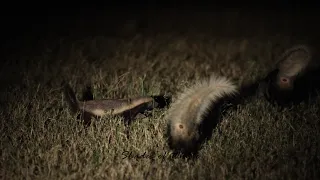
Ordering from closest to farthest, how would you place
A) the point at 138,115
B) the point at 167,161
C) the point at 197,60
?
the point at 167,161 → the point at 138,115 → the point at 197,60

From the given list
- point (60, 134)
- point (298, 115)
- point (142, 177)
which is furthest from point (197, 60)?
point (142, 177)

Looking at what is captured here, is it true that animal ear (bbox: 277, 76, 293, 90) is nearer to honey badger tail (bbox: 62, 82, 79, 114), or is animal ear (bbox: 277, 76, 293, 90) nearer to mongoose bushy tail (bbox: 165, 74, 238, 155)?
mongoose bushy tail (bbox: 165, 74, 238, 155)

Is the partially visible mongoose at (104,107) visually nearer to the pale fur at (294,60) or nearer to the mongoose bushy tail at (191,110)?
the mongoose bushy tail at (191,110)

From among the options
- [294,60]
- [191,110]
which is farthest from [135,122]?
[294,60]

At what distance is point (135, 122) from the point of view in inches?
279

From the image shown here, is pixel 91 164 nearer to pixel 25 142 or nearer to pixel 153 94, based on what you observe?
pixel 25 142

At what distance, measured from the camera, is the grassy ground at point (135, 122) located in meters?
5.89

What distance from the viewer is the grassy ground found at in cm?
589

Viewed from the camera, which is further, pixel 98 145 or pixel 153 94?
pixel 153 94

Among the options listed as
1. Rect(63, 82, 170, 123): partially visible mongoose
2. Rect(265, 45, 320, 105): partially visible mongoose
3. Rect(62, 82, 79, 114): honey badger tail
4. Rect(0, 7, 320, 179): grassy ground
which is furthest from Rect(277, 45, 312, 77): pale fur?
Rect(62, 82, 79, 114): honey badger tail

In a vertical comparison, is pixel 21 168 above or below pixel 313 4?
below

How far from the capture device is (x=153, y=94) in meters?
8.34

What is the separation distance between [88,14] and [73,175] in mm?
11074

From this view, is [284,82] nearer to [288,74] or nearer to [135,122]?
[288,74]
